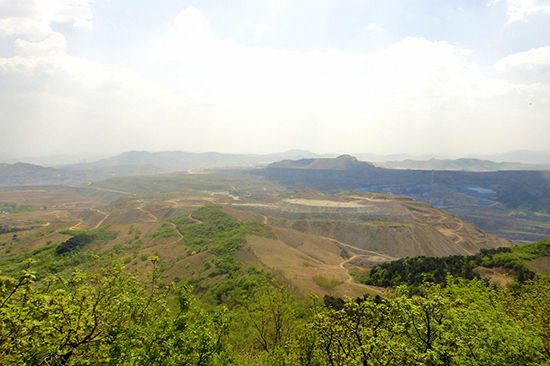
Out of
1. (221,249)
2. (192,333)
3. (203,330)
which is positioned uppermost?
(203,330)

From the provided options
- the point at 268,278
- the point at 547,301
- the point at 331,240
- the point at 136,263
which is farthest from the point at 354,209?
the point at 547,301

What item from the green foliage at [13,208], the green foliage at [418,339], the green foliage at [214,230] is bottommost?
the green foliage at [13,208]

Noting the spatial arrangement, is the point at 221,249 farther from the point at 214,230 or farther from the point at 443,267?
the point at 443,267

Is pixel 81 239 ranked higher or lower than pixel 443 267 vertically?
lower

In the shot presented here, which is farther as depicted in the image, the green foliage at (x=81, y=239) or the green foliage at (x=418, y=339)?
the green foliage at (x=81, y=239)

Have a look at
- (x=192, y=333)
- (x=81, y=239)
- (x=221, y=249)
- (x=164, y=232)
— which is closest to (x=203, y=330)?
(x=192, y=333)

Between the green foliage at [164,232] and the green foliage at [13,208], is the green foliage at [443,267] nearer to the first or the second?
the green foliage at [164,232]

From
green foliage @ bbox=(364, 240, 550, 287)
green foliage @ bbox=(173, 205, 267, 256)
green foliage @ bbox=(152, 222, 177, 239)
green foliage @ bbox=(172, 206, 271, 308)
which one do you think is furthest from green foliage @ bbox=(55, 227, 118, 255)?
green foliage @ bbox=(364, 240, 550, 287)

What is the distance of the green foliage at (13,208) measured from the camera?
502 feet

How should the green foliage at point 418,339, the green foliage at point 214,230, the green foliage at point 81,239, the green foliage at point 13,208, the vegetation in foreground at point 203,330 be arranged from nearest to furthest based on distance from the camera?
the vegetation in foreground at point 203,330, the green foliage at point 418,339, the green foliage at point 81,239, the green foliage at point 214,230, the green foliage at point 13,208

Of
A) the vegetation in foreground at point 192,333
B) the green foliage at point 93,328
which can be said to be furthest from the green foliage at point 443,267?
the green foliage at point 93,328

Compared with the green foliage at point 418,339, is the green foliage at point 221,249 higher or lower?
lower

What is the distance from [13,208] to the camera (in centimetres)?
15738

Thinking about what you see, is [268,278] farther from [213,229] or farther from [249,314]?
[213,229]
